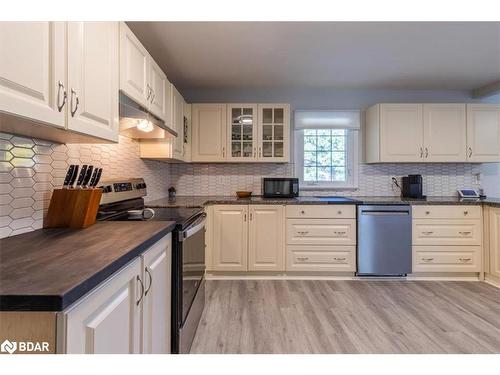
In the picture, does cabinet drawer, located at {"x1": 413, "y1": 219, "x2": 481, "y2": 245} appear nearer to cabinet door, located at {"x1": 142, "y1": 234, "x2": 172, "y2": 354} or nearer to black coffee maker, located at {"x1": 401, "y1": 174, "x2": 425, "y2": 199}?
black coffee maker, located at {"x1": 401, "y1": 174, "x2": 425, "y2": 199}

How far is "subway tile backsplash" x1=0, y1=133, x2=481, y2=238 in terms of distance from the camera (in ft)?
4.08

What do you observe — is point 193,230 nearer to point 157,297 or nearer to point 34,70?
point 157,297

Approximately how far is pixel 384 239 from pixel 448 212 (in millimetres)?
771

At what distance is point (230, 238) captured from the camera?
3.13 m

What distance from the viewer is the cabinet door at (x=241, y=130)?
11.3ft

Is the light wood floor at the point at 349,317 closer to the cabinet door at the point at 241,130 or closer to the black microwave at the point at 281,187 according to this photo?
the black microwave at the point at 281,187

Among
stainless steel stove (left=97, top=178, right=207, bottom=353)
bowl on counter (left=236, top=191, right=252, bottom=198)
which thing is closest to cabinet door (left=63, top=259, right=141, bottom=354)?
stainless steel stove (left=97, top=178, right=207, bottom=353)

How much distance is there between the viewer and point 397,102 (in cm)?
374

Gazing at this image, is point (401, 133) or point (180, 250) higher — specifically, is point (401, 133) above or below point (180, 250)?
above

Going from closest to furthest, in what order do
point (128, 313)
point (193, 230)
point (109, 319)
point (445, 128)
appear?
point (109, 319), point (128, 313), point (193, 230), point (445, 128)

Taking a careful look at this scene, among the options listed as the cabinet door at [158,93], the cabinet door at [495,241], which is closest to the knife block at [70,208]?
the cabinet door at [158,93]

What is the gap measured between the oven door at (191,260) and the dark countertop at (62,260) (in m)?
0.33

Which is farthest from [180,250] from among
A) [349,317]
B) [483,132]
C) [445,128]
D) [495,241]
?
[483,132]

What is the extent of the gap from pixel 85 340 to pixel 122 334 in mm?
253
